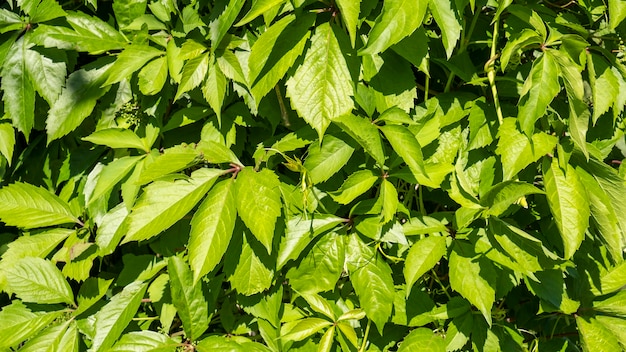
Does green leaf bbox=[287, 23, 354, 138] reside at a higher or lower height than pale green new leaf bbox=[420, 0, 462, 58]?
lower

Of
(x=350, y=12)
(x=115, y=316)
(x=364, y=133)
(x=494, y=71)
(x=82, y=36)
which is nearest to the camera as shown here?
(x=350, y=12)

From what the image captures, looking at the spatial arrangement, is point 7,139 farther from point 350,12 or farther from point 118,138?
point 350,12

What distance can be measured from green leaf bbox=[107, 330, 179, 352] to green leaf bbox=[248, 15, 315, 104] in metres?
0.71

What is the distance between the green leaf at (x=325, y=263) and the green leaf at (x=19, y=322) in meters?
0.80

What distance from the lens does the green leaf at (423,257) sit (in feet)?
4.08

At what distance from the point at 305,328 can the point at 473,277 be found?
418mm

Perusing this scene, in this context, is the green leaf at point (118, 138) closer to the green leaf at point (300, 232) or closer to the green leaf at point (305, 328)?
the green leaf at point (300, 232)

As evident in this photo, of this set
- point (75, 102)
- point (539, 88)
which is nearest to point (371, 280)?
point (539, 88)

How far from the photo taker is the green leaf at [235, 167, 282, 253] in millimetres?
1200

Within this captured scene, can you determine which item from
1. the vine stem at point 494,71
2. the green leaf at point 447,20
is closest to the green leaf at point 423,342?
the vine stem at point 494,71

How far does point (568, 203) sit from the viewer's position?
120 cm

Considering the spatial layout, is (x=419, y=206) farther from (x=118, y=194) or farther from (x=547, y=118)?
(x=118, y=194)

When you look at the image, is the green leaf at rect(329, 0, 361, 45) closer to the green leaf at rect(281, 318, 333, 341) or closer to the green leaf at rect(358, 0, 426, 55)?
the green leaf at rect(358, 0, 426, 55)

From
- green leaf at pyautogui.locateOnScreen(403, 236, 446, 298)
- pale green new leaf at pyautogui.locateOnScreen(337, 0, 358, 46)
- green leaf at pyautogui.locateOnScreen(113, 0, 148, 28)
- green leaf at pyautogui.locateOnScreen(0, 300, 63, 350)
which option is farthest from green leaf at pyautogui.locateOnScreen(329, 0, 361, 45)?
green leaf at pyautogui.locateOnScreen(0, 300, 63, 350)
